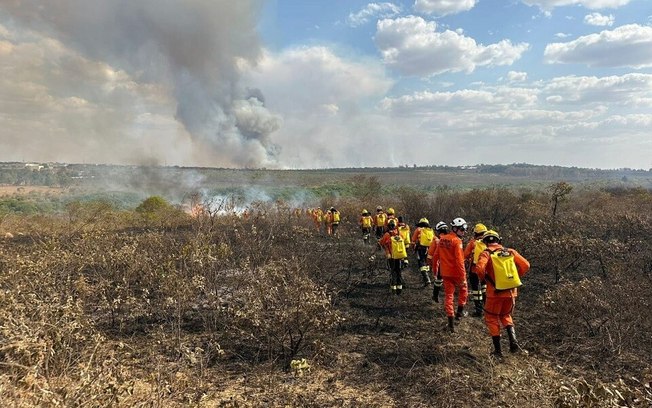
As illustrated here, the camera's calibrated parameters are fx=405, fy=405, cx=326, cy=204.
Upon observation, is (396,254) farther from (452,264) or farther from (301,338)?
(301,338)

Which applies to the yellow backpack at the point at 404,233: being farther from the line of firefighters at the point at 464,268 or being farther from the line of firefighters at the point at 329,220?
the line of firefighters at the point at 329,220

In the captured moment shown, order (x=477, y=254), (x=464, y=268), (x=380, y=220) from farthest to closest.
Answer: (x=380, y=220) < (x=477, y=254) < (x=464, y=268)

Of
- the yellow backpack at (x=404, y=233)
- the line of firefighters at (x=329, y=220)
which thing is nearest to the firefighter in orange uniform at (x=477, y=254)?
the yellow backpack at (x=404, y=233)

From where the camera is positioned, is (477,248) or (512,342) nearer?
(512,342)

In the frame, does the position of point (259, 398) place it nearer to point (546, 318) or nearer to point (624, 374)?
point (624, 374)

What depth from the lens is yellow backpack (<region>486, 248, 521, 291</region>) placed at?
5645 mm

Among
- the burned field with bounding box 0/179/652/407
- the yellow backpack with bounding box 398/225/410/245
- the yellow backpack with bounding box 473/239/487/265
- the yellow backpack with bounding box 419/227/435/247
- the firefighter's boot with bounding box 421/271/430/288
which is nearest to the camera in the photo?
the burned field with bounding box 0/179/652/407

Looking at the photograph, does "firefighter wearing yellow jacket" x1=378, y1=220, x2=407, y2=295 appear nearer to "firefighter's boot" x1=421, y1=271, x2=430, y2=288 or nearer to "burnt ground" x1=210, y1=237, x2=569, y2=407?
"firefighter's boot" x1=421, y1=271, x2=430, y2=288

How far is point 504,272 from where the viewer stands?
5.66m

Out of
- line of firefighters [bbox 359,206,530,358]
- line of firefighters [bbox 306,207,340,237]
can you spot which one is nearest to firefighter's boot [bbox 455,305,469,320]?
line of firefighters [bbox 359,206,530,358]

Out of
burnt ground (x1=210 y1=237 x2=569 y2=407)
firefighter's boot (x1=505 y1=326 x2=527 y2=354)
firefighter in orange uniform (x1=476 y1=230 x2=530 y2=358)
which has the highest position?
firefighter in orange uniform (x1=476 y1=230 x2=530 y2=358)

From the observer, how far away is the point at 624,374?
202 inches

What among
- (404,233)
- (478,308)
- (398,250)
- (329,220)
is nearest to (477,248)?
(478,308)

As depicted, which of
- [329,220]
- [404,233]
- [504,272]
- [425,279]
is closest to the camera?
[504,272]
